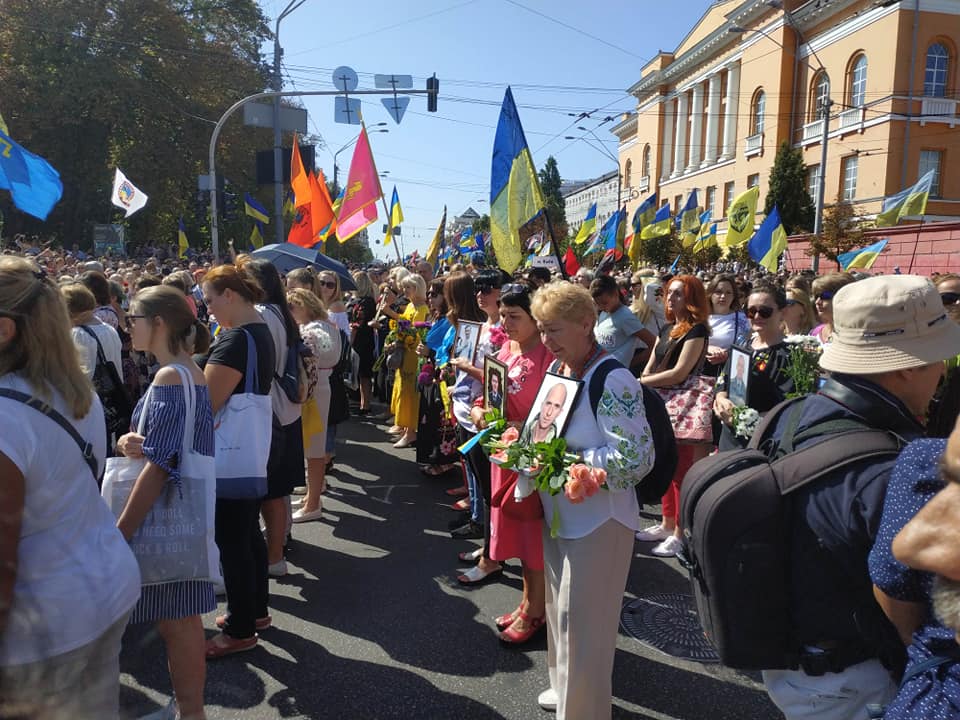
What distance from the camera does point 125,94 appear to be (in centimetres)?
2958

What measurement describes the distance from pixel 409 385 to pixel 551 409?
5107 millimetres

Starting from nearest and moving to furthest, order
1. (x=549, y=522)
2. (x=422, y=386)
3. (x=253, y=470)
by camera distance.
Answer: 1. (x=549, y=522)
2. (x=253, y=470)
3. (x=422, y=386)

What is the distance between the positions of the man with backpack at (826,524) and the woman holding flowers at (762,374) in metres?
1.81

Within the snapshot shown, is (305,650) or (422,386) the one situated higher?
(422,386)

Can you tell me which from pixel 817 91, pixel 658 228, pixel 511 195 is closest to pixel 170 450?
pixel 511 195

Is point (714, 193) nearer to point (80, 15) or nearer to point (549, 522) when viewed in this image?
point (80, 15)

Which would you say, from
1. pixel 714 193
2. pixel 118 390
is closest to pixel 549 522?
pixel 118 390

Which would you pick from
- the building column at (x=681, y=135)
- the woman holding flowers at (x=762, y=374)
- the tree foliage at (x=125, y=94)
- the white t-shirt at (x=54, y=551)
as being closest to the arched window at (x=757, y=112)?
the building column at (x=681, y=135)

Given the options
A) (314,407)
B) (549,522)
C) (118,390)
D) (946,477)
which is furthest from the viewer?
(314,407)

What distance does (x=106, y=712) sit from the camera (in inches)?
74.0

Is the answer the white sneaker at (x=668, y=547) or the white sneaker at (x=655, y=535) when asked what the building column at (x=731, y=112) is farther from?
the white sneaker at (x=668, y=547)

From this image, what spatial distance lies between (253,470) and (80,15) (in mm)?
32178

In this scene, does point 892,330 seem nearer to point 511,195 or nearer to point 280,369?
point 280,369

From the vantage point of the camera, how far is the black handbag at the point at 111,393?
434cm
